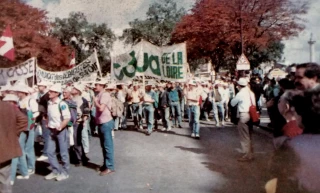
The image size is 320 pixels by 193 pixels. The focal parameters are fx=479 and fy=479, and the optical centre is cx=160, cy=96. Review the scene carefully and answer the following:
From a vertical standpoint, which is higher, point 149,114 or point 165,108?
point 165,108

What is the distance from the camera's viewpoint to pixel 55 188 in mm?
7094

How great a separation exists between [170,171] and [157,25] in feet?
103

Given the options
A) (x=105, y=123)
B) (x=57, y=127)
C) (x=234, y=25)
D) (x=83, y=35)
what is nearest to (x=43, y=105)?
(x=57, y=127)

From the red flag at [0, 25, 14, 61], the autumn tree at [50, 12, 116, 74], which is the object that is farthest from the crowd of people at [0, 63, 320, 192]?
the autumn tree at [50, 12, 116, 74]

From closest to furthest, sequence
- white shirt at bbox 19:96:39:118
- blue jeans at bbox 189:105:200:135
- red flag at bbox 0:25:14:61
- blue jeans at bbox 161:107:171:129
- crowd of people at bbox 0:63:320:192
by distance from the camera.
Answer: crowd of people at bbox 0:63:320:192 → white shirt at bbox 19:96:39:118 → red flag at bbox 0:25:14:61 → blue jeans at bbox 189:105:200:135 → blue jeans at bbox 161:107:171:129

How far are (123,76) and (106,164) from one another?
4076 millimetres

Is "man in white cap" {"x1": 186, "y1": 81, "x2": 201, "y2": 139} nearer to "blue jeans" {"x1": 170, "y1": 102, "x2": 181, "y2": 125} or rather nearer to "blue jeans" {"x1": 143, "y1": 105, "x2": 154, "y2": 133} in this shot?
"blue jeans" {"x1": 143, "y1": 105, "x2": 154, "y2": 133}

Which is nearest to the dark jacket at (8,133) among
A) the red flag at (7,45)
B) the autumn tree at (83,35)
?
the red flag at (7,45)

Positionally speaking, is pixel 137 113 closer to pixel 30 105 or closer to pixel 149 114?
pixel 149 114

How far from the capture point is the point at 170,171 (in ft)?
26.7

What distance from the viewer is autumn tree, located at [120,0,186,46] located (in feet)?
119

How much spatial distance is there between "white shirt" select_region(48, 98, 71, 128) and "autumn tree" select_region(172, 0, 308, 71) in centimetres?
1668

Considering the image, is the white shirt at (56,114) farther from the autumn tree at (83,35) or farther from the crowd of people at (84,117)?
the autumn tree at (83,35)

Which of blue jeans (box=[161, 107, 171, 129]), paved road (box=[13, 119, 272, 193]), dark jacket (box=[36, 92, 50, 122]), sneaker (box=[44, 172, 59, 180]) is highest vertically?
dark jacket (box=[36, 92, 50, 122])
